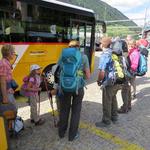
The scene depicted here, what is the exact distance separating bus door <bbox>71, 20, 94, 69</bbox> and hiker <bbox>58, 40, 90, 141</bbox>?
5341mm

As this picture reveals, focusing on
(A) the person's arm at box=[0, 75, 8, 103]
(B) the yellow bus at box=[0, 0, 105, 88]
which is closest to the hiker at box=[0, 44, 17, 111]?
(A) the person's arm at box=[0, 75, 8, 103]

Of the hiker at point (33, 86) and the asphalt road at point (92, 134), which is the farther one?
the hiker at point (33, 86)

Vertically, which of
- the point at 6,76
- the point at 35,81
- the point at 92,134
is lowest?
the point at 92,134

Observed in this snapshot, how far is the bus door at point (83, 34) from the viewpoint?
10.7 meters

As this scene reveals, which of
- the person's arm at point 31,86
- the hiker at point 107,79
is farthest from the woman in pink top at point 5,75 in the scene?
the hiker at point 107,79

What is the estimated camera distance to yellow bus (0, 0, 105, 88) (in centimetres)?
822

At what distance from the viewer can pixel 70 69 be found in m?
5.23

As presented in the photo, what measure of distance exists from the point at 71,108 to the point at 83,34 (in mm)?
6084

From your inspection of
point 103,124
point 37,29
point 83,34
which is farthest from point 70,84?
point 83,34

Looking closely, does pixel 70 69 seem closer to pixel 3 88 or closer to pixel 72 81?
pixel 72 81

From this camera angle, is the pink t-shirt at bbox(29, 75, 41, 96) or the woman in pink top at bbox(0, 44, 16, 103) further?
the pink t-shirt at bbox(29, 75, 41, 96)

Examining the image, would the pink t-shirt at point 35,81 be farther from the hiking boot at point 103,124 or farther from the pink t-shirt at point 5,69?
the hiking boot at point 103,124

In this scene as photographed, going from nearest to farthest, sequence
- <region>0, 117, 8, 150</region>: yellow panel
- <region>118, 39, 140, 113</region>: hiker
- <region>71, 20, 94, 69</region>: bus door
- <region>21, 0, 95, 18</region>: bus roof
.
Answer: <region>0, 117, 8, 150</region>: yellow panel, <region>118, 39, 140, 113</region>: hiker, <region>21, 0, 95, 18</region>: bus roof, <region>71, 20, 94, 69</region>: bus door

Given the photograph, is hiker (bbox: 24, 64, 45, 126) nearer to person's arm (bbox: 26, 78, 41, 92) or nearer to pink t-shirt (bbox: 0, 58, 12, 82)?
person's arm (bbox: 26, 78, 41, 92)
